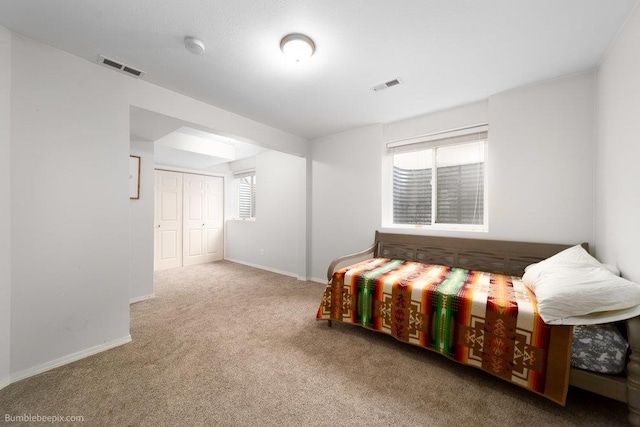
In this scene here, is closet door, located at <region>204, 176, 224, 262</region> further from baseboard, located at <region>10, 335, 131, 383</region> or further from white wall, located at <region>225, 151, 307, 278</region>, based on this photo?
baseboard, located at <region>10, 335, 131, 383</region>

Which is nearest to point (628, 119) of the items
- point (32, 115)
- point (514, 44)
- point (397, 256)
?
point (514, 44)

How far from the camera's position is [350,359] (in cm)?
195

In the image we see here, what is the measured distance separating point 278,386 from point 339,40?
2.45 metres

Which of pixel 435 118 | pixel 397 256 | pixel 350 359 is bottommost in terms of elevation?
pixel 350 359

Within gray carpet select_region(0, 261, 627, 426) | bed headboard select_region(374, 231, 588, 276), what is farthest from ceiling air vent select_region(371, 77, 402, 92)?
gray carpet select_region(0, 261, 627, 426)

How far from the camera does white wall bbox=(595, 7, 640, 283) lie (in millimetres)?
1480

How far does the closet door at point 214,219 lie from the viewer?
225 inches

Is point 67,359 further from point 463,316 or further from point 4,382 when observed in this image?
point 463,316

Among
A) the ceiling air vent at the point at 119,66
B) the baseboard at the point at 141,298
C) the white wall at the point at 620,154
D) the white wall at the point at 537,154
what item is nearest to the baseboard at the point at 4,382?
the baseboard at the point at 141,298

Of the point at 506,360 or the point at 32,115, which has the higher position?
the point at 32,115

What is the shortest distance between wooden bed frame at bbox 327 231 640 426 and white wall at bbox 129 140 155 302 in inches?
100

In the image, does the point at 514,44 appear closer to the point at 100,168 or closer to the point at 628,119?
the point at 628,119

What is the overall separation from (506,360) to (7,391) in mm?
3242

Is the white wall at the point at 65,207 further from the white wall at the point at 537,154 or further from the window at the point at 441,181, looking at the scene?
the window at the point at 441,181
